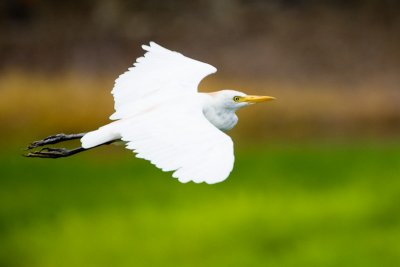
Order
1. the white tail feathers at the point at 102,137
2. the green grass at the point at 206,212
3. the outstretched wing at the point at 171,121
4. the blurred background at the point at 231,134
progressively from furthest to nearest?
the blurred background at the point at 231,134
the green grass at the point at 206,212
the white tail feathers at the point at 102,137
the outstretched wing at the point at 171,121

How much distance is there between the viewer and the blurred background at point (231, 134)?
10.4m

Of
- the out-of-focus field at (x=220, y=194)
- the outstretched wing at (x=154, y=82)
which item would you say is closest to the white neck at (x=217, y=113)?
the outstretched wing at (x=154, y=82)

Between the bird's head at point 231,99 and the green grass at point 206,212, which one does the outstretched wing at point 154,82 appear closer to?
the bird's head at point 231,99

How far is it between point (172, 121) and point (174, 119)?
2cm

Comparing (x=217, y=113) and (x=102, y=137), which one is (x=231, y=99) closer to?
(x=217, y=113)

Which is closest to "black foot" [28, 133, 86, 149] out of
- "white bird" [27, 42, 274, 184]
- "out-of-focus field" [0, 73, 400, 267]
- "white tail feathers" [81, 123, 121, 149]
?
"white bird" [27, 42, 274, 184]

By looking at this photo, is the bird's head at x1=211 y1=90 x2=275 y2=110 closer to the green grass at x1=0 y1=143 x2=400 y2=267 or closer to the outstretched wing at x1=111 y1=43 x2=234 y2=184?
the outstretched wing at x1=111 y1=43 x2=234 y2=184

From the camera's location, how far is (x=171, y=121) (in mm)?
5207

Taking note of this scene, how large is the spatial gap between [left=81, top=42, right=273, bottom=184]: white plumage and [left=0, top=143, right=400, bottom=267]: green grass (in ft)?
13.6

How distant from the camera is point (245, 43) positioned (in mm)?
13273

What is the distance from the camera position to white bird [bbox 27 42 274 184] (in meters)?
4.86

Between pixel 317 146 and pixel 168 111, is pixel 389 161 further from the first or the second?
pixel 168 111

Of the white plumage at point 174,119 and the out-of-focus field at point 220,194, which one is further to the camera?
the out-of-focus field at point 220,194

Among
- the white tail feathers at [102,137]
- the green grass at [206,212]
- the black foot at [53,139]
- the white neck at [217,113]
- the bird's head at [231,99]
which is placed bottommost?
the white tail feathers at [102,137]
